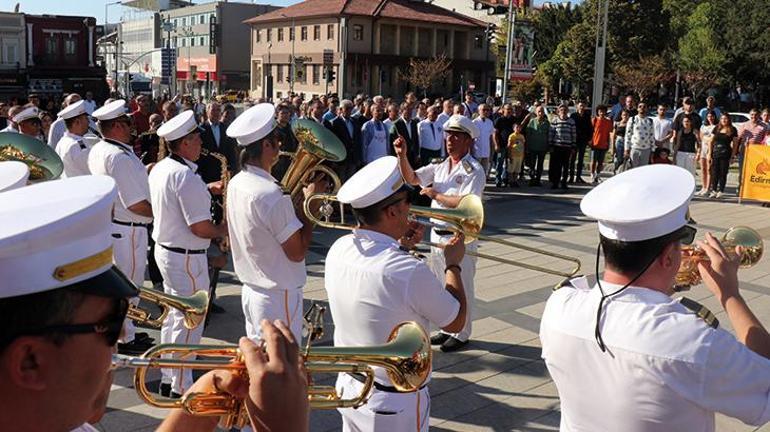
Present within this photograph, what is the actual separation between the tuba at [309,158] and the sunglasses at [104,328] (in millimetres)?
3068

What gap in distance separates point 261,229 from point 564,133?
12.6 m

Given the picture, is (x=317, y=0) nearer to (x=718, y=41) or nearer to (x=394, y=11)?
(x=394, y=11)

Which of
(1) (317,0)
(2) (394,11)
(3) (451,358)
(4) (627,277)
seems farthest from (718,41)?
(4) (627,277)

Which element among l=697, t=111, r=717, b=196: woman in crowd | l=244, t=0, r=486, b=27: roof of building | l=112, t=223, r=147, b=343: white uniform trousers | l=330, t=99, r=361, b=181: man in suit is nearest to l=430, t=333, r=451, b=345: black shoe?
l=112, t=223, r=147, b=343: white uniform trousers

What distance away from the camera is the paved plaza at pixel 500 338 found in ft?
16.7

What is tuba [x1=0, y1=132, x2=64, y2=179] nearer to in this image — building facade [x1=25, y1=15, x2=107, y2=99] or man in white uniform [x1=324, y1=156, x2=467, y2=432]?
man in white uniform [x1=324, y1=156, x2=467, y2=432]

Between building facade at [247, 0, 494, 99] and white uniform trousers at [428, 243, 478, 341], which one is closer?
white uniform trousers at [428, 243, 478, 341]

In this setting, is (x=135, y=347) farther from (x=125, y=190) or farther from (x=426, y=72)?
(x=426, y=72)

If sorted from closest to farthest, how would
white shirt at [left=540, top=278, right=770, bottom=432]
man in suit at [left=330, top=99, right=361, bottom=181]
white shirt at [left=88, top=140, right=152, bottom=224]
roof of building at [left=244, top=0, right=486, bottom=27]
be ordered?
white shirt at [left=540, top=278, right=770, bottom=432] → white shirt at [left=88, top=140, right=152, bottom=224] → man in suit at [left=330, top=99, right=361, bottom=181] → roof of building at [left=244, top=0, right=486, bottom=27]

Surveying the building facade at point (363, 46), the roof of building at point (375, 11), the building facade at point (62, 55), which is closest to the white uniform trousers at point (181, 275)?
the building facade at point (62, 55)

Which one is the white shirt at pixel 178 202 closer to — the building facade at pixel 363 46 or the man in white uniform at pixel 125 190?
the man in white uniform at pixel 125 190

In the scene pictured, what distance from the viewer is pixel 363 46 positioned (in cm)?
6056

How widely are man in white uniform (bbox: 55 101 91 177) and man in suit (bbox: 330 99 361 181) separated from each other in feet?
22.6

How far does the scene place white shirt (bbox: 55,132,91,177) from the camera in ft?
23.0
